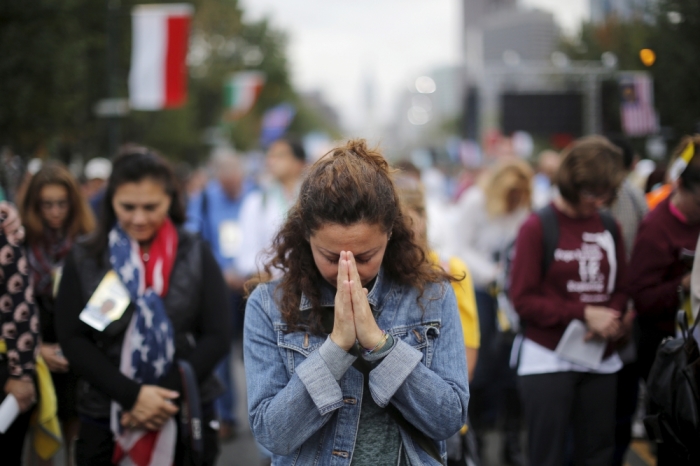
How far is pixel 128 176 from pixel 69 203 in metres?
1.41

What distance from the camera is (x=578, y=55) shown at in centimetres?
1741

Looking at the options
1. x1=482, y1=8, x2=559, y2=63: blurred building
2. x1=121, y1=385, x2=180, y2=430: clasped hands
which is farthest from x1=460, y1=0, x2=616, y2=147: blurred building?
x1=121, y1=385, x2=180, y2=430: clasped hands

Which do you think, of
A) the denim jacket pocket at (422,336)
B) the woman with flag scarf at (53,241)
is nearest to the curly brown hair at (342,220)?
the denim jacket pocket at (422,336)

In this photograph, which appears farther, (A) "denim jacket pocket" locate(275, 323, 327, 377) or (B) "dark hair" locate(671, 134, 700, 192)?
(B) "dark hair" locate(671, 134, 700, 192)

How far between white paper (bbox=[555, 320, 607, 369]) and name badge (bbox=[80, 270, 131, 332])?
2.23m

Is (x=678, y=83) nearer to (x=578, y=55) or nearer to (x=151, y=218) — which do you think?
(x=151, y=218)

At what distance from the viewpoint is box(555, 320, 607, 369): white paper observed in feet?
13.2

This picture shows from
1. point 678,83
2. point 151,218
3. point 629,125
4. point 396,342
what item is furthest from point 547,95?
point 396,342

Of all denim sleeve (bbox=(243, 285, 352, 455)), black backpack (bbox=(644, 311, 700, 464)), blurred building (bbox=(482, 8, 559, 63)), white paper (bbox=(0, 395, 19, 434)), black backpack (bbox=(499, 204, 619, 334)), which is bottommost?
white paper (bbox=(0, 395, 19, 434))

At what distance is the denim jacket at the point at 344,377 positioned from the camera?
229 centimetres

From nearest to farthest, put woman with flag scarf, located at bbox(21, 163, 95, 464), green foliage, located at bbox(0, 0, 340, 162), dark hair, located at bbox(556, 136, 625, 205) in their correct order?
dark hair, located at bbox(556, 136, 625, 205), woman with flag scarf, located at bbox(21, 163, 95, 464), green foliage, located at bbox(0, 0, 340, 162)

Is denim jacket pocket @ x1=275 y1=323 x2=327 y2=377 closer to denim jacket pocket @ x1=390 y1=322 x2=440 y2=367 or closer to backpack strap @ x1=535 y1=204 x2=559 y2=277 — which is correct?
denim jacket pocket @ x1=390 y1=322 x2=440 y2=367

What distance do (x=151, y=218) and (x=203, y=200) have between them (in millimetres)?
4345

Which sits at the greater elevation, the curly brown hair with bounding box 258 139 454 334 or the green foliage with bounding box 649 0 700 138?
the green foliage with bounding box 649 0 700 138
